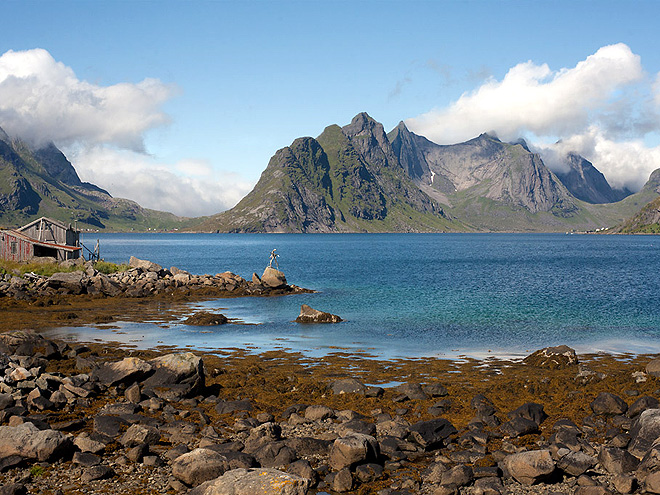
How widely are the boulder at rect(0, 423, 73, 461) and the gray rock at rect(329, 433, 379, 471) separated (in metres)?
8.11

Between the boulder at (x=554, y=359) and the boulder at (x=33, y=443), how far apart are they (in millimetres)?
24812

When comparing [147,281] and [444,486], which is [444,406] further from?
[147,281]

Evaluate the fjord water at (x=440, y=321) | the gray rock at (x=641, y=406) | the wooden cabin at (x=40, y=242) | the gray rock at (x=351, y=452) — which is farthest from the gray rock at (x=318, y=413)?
the wooden cabin at (x=40, y=242)

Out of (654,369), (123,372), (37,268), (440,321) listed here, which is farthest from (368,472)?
(37,268)

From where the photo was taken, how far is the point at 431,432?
1889 centimetres

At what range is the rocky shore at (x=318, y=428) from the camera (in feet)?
51.5

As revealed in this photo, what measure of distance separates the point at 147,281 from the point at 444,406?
181ft

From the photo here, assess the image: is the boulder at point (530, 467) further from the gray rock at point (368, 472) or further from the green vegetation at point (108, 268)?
the green vegetation at point (108, 268)

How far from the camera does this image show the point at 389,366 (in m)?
32.1

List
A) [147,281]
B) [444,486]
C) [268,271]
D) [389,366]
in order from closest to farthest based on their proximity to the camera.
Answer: [444,486], [389,366], [147,281], [268,271]

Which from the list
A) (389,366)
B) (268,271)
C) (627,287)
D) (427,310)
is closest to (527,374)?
(389,366)

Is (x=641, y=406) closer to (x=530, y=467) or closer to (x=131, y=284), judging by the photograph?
(x=530, y=467)

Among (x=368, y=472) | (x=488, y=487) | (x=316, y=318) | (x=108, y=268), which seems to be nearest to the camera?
(x=488, y=487)

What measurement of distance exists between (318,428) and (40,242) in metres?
73.4
